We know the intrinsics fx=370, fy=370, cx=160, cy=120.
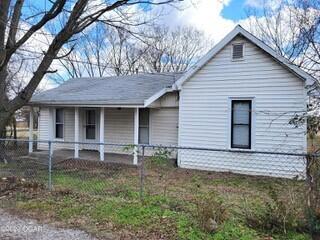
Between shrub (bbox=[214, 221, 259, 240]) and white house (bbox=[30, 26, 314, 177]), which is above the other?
white house (bbox=[30, 26, 314, 177])

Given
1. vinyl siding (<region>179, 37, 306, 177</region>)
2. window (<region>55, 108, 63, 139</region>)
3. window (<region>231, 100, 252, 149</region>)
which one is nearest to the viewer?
vinyl siding (<region>179, 37, 306, 177</region>)

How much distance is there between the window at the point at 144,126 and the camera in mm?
16969

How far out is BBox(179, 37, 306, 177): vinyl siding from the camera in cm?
1240

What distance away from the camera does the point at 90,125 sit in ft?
62.4

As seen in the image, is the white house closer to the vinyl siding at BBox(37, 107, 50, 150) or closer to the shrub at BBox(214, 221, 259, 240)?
the vinyl siding at BBox(37, 107, 50, 150)

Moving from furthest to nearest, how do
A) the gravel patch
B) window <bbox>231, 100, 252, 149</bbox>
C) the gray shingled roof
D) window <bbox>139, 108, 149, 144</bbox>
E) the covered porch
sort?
the covered porch
window <bbox>139, 108, 149, 144</bbox>
the gray shingled roof
window <bbox>231, 100, 252, 149</bbox>
the gravel patch

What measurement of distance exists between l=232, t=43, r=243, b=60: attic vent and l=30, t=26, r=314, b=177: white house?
25 millimetres

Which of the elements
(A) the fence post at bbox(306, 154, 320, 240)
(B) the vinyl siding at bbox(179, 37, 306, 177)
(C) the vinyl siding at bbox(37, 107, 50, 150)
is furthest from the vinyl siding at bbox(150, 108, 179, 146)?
(A) the fence post at bbox(306, 154, 320, 240)

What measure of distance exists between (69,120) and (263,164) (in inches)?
427

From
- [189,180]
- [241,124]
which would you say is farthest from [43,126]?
[241,124]

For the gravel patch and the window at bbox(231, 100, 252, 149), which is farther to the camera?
the window at bbox(231, 100, 252, 149)

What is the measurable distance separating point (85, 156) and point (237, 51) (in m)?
8.33

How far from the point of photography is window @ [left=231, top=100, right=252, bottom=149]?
1316cm

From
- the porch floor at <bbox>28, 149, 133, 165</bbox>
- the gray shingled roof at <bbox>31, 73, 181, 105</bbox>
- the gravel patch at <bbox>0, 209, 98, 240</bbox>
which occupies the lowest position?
the porch floor at <bbox>28, 149, 133, 165</bbox>
